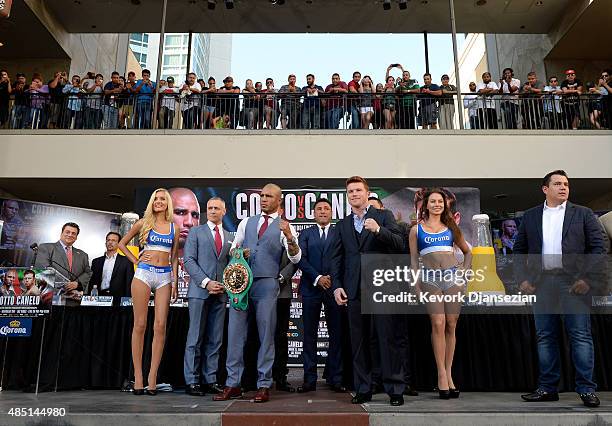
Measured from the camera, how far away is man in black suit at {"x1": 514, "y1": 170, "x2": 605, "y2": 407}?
3434mm

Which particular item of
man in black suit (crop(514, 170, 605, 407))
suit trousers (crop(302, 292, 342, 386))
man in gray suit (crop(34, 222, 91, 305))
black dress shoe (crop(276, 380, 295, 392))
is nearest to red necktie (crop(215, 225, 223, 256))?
suit trousers (crop(302, 292, 342, 386))

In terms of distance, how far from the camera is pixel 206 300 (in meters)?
4.06

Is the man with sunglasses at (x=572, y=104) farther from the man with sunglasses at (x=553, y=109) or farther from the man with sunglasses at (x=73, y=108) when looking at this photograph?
the man with sunglasses at (x=73, y=108)

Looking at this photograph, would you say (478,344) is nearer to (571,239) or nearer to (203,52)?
(571,239)

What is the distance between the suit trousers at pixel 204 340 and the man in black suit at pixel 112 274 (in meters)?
1.40

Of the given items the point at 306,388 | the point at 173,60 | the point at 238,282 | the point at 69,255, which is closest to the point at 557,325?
the point at 306,388

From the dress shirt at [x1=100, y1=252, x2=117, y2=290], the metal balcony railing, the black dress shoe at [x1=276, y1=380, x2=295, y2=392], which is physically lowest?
the black dress shoe at [x1=276, y1=380, x2=295, y2=392]

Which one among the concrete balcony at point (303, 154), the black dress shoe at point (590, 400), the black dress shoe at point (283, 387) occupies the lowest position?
the black dress shoe at point (283, 387)

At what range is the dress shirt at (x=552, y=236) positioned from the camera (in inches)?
141

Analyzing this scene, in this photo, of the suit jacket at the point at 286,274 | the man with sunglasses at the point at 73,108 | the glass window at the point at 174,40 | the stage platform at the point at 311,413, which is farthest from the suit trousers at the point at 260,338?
the glass window at the point at 174,40

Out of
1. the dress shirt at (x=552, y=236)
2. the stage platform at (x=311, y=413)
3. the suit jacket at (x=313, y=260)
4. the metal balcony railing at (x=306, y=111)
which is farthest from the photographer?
the metal balcony railing at (x=306, y=111)

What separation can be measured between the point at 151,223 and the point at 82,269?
253 centimetres

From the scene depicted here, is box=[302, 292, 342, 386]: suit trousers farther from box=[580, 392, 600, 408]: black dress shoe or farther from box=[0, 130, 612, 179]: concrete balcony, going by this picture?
box=[0, 130, 612, 179]: concrete balcony

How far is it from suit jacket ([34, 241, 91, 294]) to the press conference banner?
132cm
